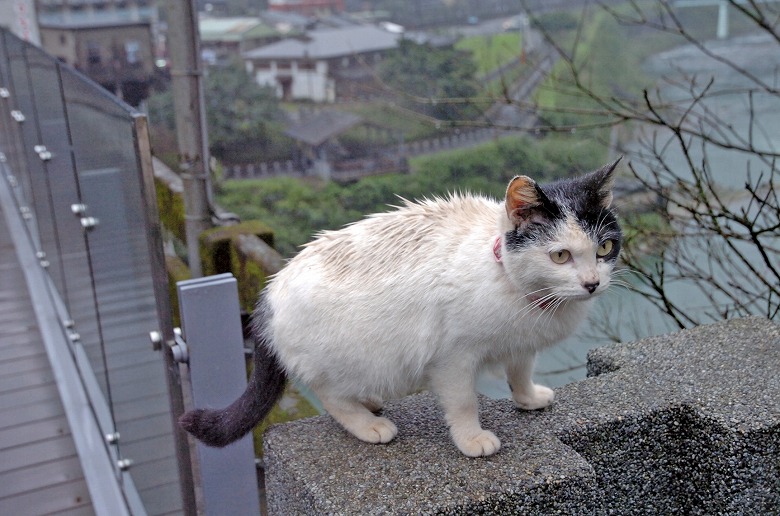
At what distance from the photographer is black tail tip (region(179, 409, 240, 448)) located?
5.88 feet

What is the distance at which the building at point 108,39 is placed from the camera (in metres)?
8.15

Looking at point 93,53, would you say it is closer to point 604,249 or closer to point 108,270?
point 108,270

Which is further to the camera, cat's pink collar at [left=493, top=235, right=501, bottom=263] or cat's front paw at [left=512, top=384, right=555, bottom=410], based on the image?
cat's front paw at [left=512, top=384, right=555, bottom=410]

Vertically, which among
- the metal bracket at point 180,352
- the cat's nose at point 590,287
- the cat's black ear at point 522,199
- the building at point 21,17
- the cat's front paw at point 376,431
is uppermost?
the building at point 21,17

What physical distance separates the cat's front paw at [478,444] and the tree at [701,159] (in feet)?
3.30

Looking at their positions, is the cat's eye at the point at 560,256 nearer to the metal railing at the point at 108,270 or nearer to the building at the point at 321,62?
the metal railing at the point at 108,270

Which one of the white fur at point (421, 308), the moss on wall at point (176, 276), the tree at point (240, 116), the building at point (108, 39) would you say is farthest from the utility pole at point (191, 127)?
the tree at point (240, 116)

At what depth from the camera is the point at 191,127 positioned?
3.83m

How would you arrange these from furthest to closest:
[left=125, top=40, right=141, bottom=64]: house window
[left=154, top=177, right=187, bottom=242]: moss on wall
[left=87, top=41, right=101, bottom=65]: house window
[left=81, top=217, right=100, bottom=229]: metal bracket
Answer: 1. [left=125, top=40, right=141, bottom=64]: house window
2. [left=87, top=41, right=101, bottom=65]: house window
3. [left=154, top=177, right=187, bottom=242]: moss on wall
4. [left=81, top=217, right=100, bottom=229]: metal bracket

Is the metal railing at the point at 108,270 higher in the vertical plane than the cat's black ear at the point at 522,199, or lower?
lower

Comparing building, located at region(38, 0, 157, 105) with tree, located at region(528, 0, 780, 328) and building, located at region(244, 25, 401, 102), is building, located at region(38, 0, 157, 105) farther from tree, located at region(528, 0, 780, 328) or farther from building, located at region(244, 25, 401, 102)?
tree, located at region(528, 0, 780, 328)

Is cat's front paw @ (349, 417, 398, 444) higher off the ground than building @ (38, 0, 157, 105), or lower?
lower

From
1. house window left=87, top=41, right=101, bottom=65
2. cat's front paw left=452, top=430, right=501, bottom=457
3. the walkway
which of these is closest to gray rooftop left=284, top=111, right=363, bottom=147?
house window left=87, top=41, right=101, bottom=65

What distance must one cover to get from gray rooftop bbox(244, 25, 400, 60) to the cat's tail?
22.2 feet
